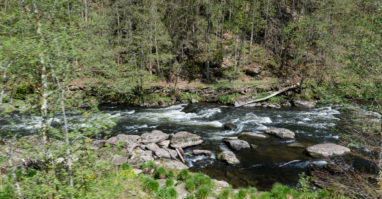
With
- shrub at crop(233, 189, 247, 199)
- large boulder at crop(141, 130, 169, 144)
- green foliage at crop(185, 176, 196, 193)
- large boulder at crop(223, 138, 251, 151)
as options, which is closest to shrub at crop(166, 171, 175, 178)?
green foliage at crop(185, 176, 196, 193)

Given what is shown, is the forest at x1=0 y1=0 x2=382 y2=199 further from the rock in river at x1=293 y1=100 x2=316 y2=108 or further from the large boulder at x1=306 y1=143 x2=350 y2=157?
the large boulder at x1=306 y1=143 x2=350 y2=157

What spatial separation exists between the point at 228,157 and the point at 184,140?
3.19 meters

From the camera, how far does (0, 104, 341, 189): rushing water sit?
998 cm

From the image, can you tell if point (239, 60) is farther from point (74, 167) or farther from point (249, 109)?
point (74, 167)

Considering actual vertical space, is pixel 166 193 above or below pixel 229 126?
above

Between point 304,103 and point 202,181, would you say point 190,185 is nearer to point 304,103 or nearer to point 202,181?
point 202,181

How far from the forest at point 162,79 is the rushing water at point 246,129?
0.42 m

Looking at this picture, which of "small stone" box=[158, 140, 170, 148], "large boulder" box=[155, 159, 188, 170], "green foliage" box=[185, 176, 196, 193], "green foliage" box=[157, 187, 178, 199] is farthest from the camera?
"small stone" box=[158, 140, 170, 148]

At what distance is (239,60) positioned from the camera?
3158 cm

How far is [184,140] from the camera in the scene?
13.3 m

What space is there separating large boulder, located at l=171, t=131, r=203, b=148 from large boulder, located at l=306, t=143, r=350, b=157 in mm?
6386

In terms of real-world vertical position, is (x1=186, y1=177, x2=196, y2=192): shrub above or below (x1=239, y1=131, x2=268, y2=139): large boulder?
above

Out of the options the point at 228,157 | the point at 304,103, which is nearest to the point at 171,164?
the point at 228,157

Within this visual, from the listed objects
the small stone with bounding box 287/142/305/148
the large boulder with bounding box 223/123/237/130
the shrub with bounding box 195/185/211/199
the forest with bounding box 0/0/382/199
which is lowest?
the large boulder with bounding box 223/123/237/130
